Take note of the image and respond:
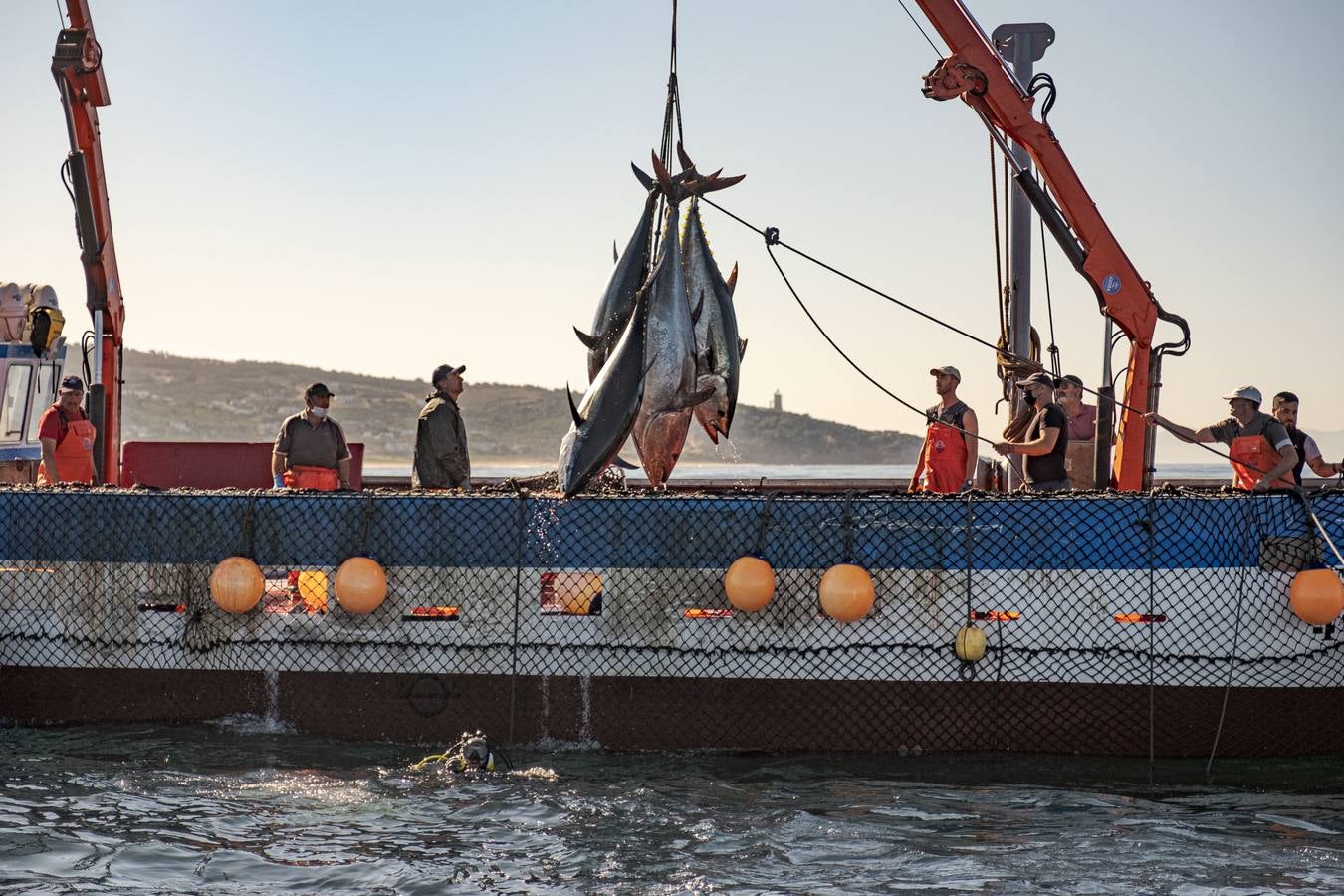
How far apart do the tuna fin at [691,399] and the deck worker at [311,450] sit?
3013 mm

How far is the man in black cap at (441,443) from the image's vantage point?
10945 millimetres

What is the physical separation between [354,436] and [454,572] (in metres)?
106

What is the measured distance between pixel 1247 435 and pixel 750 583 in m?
4.68

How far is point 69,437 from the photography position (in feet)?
39.9

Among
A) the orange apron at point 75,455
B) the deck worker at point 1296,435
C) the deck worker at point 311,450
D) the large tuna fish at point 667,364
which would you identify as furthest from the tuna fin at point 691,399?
the orange apron at point 75,455

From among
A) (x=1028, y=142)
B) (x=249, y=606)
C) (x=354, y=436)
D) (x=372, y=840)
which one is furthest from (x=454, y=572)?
(x=354, y=436)

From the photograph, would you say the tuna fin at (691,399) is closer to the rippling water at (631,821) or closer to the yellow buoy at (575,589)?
the yellow buoy at (575,589)

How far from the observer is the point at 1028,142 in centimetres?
1228

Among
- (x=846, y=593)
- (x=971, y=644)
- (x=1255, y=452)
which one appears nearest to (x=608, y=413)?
(x=846, y=593)

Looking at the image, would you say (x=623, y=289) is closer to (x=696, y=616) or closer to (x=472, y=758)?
(x=696, y=616)

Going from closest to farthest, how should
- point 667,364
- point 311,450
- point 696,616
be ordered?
1. point 696,616
2. point 667,364
3. point 311,450

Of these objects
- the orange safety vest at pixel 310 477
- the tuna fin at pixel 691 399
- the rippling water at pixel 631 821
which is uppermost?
the tuna fin at pixel 691 399

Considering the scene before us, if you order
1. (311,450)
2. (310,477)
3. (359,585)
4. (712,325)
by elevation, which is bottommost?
(359,585)

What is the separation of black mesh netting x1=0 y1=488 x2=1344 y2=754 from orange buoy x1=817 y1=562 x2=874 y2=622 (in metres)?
0.28
